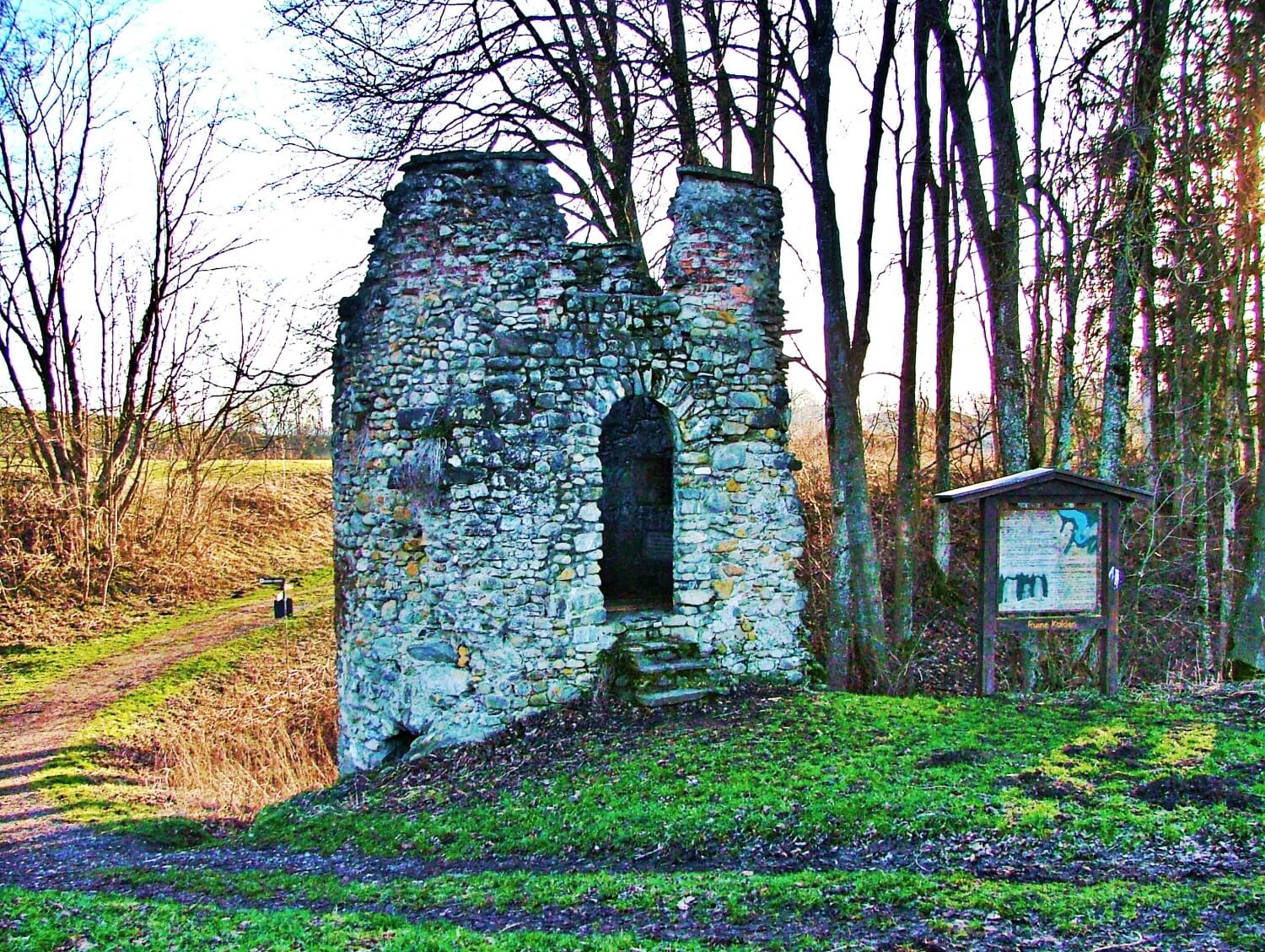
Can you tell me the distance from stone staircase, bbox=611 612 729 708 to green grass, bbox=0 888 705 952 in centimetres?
371

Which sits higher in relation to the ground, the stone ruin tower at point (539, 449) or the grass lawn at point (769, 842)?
the stone ruin tower at point (539, 449)

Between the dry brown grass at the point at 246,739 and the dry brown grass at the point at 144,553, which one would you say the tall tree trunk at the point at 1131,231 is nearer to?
the dry brown grass at the point at 246,739

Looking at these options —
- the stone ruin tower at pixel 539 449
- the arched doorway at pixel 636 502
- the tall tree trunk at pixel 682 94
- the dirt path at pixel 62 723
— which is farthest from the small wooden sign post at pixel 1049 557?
the dirt path at pixel 62 723

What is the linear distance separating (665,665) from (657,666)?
78 mm

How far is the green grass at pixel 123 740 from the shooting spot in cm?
872

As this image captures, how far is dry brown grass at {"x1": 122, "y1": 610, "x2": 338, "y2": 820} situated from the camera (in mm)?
10180

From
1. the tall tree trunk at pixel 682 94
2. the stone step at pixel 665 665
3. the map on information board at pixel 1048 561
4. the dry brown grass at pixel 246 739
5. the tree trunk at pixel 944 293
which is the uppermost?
the tall tree trunk at pixel 682 94

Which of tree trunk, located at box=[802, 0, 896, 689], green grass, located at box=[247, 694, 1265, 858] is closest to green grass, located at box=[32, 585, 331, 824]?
green grass, located at box=[247, 694, 1265, 858]

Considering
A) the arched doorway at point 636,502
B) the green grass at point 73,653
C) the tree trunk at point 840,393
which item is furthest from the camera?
the green grass at point 73,653

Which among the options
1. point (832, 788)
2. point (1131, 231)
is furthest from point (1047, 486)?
point (1131, 231)

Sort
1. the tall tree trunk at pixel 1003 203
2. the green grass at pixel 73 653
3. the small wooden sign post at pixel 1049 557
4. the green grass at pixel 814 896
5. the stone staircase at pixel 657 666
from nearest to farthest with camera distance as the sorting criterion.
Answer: the green grass at pixel 814 896 → the small wooden sign post at pixel 1049 557 → the stone staircase at pixel 657 666 → the tall tree trunk at pixel 1003 203 → the green grass at pixel 73 653

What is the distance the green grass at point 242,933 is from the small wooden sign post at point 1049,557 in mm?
4662

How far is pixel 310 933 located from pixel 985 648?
5669 mm

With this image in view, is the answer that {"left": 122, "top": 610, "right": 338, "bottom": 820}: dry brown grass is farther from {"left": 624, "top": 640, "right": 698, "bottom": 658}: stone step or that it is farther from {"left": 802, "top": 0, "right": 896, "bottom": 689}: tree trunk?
{"left": 802, "top": 0, "right": 896, "bottom": 689}: tree trunk
